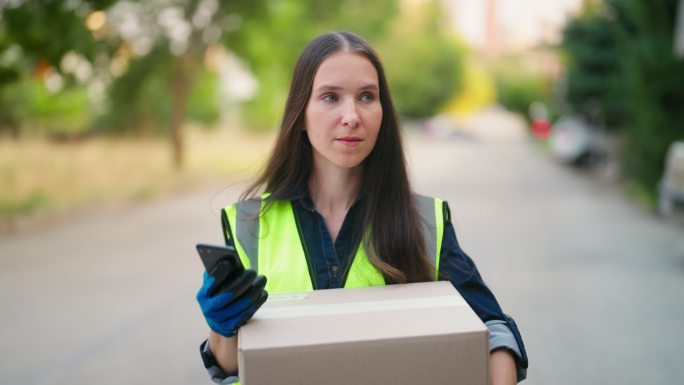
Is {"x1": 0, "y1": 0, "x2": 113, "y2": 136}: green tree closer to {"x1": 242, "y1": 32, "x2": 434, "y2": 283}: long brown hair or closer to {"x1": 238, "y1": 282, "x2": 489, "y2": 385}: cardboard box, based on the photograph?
{"x1": 242, "y1": 32, "x2": 434, "y2": 283}: long brown hair

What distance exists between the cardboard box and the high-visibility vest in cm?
28

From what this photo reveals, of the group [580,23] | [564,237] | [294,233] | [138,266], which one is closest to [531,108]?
[580,23]

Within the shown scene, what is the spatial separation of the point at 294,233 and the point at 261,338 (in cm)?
52

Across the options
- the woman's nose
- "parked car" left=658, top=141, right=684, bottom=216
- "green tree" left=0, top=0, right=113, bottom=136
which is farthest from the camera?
"green tree" left=0, top=0, right=113, bottom=136

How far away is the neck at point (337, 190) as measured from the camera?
2.29 metres

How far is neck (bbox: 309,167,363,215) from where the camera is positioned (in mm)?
2285

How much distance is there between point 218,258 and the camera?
1.70 m

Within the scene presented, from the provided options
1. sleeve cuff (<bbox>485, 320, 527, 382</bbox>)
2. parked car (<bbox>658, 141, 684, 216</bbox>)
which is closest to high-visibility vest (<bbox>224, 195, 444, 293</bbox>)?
sleeve cuff (<bbox>485, 320, 527, 382</bbox>)

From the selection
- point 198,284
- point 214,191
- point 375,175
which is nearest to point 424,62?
point 214,191

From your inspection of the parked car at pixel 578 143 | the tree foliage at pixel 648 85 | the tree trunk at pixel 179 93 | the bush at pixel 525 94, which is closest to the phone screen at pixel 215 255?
the tree foliage at pixel 648 85

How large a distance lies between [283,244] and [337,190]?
237mm

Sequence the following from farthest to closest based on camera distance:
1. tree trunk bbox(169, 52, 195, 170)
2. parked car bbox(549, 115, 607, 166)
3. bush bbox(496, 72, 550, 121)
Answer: bush bbox(496, 72, 550, 121) → parked car bbox(549, 115, 607, 166) → tree trunk bbox(169, 52, 195, 170)

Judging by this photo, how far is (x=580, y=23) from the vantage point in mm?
21031

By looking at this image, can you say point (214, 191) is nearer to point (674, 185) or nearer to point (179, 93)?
point (179, 93)
